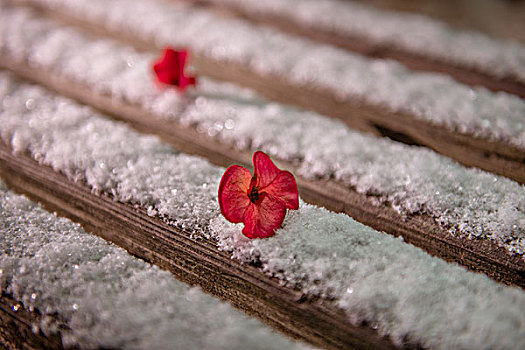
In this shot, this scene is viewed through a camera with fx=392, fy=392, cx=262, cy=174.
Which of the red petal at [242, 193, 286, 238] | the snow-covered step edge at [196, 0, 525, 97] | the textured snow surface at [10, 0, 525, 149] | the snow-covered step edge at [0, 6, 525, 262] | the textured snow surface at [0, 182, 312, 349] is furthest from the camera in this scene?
the snow-covered step edge at [196, 0, 525, 97]

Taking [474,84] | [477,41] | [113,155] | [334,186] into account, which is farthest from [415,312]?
[477,41]

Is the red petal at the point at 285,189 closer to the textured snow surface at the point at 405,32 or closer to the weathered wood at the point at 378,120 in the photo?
the weathered wood at the point at 378,120

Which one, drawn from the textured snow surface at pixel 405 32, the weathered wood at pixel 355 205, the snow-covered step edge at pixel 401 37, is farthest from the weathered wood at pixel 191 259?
the textured snow surface at pixel 405 32

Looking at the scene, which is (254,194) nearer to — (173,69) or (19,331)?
(19,331)

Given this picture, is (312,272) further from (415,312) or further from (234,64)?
(234,64)

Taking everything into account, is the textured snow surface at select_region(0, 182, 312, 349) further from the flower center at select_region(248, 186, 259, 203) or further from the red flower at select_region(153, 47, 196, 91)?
the red flower at select_region(153, 47, 196, 91)

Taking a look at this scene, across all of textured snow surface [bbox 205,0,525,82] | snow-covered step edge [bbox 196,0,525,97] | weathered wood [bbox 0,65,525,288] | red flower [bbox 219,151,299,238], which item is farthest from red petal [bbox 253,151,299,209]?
textured snow surface [bbox 205,0,525,82]
